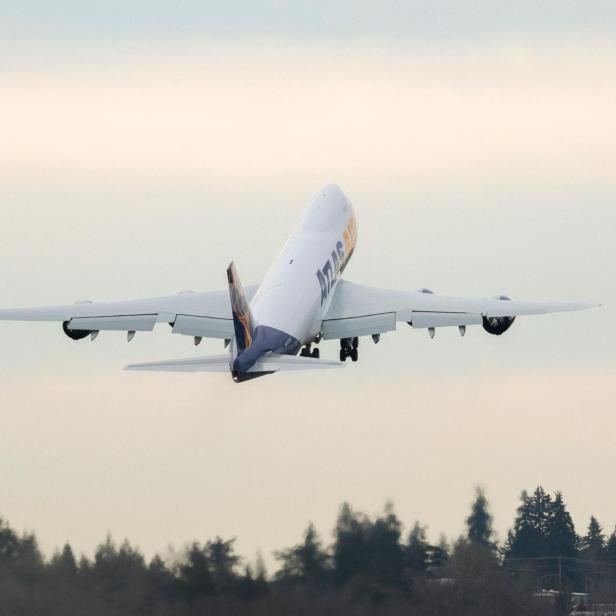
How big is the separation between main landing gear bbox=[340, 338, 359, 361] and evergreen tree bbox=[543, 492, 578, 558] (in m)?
11.4

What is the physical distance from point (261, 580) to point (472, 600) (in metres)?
7.94

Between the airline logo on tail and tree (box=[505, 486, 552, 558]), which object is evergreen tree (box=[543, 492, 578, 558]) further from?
the airline logo on tail

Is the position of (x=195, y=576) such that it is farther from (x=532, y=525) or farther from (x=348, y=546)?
(x=532, y=525)

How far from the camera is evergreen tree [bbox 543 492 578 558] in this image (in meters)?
118

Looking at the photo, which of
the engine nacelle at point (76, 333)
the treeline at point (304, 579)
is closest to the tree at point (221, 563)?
the treeline at point (304, 579)

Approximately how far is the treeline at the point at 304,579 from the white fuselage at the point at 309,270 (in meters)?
11.4

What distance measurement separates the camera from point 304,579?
104 m

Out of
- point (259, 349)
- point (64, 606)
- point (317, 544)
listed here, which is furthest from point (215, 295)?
point (64, 606)

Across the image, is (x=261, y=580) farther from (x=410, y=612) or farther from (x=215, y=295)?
(x=215, y=295)

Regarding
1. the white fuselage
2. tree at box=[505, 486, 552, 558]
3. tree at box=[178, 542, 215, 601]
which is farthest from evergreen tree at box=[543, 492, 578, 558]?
tree at box=[178, 542, 215, 601]

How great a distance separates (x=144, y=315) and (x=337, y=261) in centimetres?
1165

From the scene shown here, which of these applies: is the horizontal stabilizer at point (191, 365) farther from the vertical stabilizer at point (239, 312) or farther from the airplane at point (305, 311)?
the airplane at point (305, 311)

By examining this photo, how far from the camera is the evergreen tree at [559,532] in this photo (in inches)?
4628

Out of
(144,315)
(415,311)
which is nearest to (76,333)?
(144,315)
